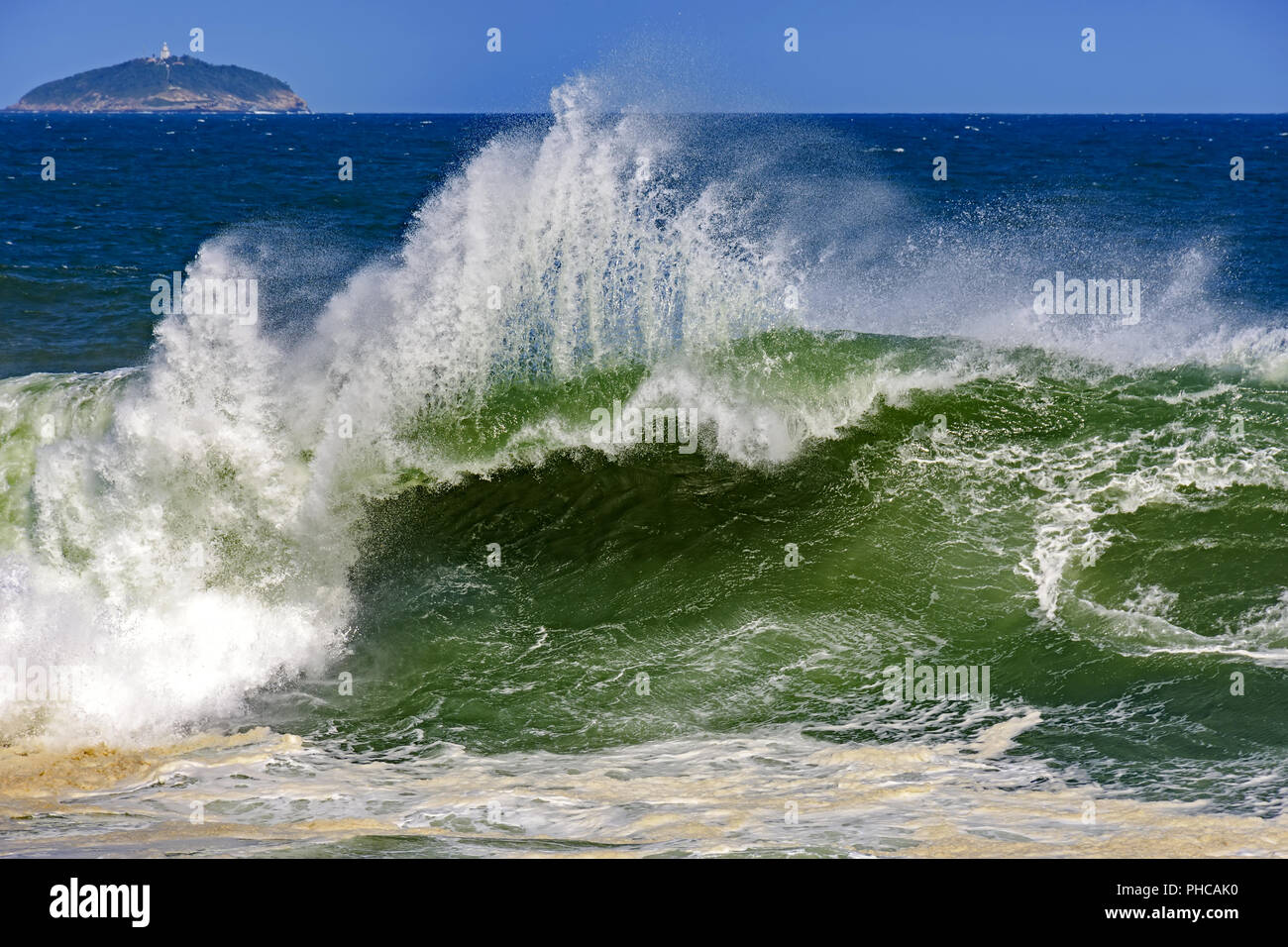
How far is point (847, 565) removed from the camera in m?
8.27

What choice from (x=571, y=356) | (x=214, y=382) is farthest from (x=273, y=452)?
(x=571, y=356)

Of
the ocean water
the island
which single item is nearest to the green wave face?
the ocean water

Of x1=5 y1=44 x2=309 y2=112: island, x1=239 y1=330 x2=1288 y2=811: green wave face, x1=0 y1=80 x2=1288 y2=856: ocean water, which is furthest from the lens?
x1=5 y1=44 x2=309 y2=112: island

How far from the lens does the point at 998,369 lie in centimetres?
1042

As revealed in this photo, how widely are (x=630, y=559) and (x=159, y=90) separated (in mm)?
193933

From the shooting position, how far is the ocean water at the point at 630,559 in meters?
5.53

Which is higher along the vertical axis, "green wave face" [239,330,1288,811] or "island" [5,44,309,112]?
"island" [5,44,309,112]

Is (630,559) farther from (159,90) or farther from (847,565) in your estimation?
(159,90)

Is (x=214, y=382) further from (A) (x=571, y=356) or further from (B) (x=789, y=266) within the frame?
(B) (x=789, y=266)

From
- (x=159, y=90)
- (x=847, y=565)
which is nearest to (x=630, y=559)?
(x=847, y=565)

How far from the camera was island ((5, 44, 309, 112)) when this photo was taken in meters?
177

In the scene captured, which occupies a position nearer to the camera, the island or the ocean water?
the ocean water

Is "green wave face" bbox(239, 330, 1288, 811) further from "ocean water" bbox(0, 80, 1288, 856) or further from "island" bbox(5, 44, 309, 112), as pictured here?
"island" bbox(5, 44, 309, 112)

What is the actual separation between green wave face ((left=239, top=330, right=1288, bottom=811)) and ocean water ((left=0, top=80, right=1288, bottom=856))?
0.12ft
